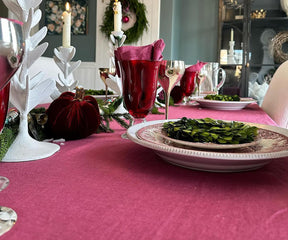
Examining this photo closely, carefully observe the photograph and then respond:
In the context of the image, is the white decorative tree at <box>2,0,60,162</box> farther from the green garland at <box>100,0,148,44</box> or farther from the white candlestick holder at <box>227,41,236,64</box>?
the green garland at <box>100,0,148,44</box>

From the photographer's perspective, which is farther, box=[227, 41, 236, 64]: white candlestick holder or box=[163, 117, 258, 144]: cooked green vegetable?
box=[227, 41, 236, 64]: white candlestick holder

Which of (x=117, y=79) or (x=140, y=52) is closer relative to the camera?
(x=140, y=52)

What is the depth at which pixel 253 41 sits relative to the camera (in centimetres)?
394

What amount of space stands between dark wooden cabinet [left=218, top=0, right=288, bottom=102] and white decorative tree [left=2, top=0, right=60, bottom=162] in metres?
3.54

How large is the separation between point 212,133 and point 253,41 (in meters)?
3.83

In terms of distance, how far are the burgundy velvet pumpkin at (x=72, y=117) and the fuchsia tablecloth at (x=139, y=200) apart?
120mm

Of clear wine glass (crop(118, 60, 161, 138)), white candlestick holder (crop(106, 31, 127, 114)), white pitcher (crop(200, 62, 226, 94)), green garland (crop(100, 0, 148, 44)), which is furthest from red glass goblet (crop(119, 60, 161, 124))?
green garland (crop(100, 0, 148, 44))

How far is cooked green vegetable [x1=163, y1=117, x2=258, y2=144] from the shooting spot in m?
0.47

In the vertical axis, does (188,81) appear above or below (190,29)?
below

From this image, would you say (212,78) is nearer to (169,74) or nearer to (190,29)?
(169,74)

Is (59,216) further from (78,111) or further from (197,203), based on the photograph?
(78,111)

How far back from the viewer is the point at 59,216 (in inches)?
11.5

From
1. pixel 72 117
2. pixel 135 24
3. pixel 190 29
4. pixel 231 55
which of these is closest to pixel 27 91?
pixel 72 117

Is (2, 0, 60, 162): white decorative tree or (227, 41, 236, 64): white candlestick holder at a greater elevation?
(227, 41, 236, 64): white candlestick holder
